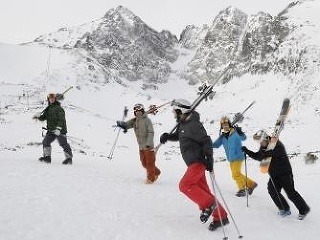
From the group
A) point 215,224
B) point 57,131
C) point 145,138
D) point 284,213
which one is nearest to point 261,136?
point 284,213

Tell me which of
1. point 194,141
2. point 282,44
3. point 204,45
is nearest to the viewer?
point 194,141

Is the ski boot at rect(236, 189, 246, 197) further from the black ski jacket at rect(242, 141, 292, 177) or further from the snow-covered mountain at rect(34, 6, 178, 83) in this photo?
the snow-covered mountain at rect(34, 6, 178, 83)

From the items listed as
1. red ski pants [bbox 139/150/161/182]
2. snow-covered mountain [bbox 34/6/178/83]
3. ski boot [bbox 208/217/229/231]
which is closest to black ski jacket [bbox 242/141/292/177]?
ski boot [bbox 208/217/229/231]

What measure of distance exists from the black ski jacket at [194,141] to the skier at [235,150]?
3131 mm

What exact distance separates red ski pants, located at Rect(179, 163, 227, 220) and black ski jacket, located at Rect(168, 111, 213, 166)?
0.46 feet

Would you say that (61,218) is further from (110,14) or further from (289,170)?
(110,14)

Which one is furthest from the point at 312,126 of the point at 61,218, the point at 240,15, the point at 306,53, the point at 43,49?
the point at 240,15

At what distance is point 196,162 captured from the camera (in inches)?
314

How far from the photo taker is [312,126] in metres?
33.3

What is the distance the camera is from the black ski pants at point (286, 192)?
899 centimetres

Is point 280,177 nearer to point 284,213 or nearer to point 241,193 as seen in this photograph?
point 284,213

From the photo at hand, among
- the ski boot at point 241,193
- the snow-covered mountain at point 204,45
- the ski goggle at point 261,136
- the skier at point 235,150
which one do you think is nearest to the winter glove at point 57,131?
the skier at point 235,150

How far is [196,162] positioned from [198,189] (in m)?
0.49

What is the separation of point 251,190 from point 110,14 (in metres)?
101
